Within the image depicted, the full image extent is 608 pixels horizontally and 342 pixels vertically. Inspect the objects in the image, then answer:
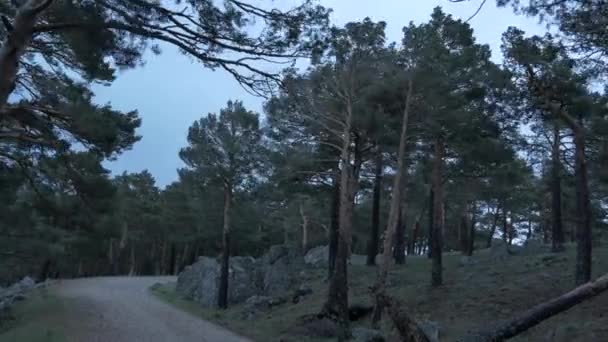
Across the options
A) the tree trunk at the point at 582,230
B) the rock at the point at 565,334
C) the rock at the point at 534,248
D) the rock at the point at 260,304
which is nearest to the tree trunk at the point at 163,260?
the rock at the point at 260,304

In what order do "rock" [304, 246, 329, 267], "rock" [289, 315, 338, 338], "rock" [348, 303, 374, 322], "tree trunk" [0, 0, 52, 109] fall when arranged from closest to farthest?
"tree trunk" [0, 0, 52, 109]
"rock" [289, 315, 338, 338]
"rock" [348, 303, 374, 322]
"rock" [304, 246, 329, 267]

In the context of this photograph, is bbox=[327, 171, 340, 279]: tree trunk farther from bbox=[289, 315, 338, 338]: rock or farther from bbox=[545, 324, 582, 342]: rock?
bbox=[545, 324, 582, 342]: rock

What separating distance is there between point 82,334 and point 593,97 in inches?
598

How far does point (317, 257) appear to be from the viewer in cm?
3347

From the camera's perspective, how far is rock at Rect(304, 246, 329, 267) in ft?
106

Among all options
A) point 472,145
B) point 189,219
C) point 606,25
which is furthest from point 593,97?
point 189,219

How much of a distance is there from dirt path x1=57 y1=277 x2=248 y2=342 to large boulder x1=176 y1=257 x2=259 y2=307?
447cm

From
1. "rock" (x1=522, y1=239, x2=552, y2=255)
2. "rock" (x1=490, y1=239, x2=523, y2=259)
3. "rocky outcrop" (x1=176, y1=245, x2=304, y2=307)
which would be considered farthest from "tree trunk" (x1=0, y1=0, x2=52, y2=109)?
"rock" (x1=522, y1=239, x2=552, y2=255)

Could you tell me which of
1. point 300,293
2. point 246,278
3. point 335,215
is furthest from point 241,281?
point 335,215

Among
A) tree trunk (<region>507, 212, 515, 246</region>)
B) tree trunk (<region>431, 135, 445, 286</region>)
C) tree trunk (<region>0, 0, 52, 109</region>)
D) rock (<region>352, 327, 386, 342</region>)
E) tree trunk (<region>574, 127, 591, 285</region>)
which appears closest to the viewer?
tree trunk (<region>0, 0, 52, 109</region>)

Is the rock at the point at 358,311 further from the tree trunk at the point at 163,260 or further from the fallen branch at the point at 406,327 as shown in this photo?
the tree trunk at the point at 163,260

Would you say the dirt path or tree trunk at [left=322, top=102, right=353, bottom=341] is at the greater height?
tree trunk at [left=322, top=102, right=353, bottom=341]

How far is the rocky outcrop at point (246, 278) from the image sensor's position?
27594mm

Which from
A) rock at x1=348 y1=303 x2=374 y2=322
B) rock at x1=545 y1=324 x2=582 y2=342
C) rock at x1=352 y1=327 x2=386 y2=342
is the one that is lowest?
rock at x1=348 y1=303 x2=374 y2=322
